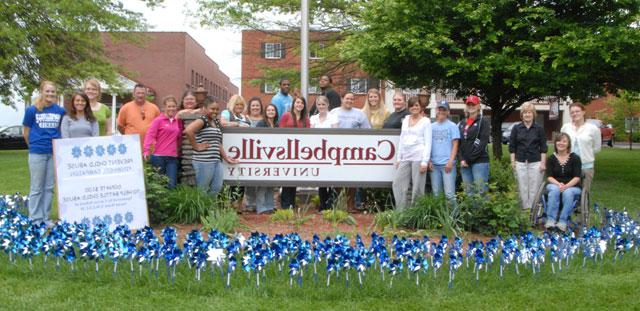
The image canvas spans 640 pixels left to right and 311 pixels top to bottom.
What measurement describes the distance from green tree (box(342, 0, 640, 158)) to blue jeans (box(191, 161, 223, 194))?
24.6 feet

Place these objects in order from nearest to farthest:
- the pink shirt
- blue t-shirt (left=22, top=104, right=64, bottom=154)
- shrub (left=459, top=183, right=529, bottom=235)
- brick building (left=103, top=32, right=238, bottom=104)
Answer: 1. shrub (left=459, top=183, right=529, bottom=235)
2. blue t-shirt (left=22, top=104, right=64, bottom=154)
3. the pink shirt
4. brick building (left=103, top=32, right=238, bottom=104)

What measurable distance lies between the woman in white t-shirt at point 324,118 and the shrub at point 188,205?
2029 millimetres

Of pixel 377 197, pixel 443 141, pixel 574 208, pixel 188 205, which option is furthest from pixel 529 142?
pixel 188 205

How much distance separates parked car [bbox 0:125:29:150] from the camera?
101 feet

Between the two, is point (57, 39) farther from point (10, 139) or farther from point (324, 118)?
point (324, 118)

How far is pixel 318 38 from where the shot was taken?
23641 mm

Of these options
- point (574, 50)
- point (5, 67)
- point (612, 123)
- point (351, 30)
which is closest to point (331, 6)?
point (351, 30)

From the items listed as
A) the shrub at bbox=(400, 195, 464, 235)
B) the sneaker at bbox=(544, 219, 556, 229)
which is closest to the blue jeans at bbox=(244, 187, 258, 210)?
the shrub at bbox=(400, 195, 464, 235)

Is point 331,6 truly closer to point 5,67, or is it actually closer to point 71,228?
point 5,67

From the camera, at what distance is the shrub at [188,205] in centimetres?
703

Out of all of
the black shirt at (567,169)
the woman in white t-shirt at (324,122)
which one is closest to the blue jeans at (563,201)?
the black shirt at (567,169)

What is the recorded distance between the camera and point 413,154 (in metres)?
7.52

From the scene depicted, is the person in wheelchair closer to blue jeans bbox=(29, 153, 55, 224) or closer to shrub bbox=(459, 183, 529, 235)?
shrub bbox=(459, 183, 529, 235)

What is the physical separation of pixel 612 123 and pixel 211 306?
37.2m
